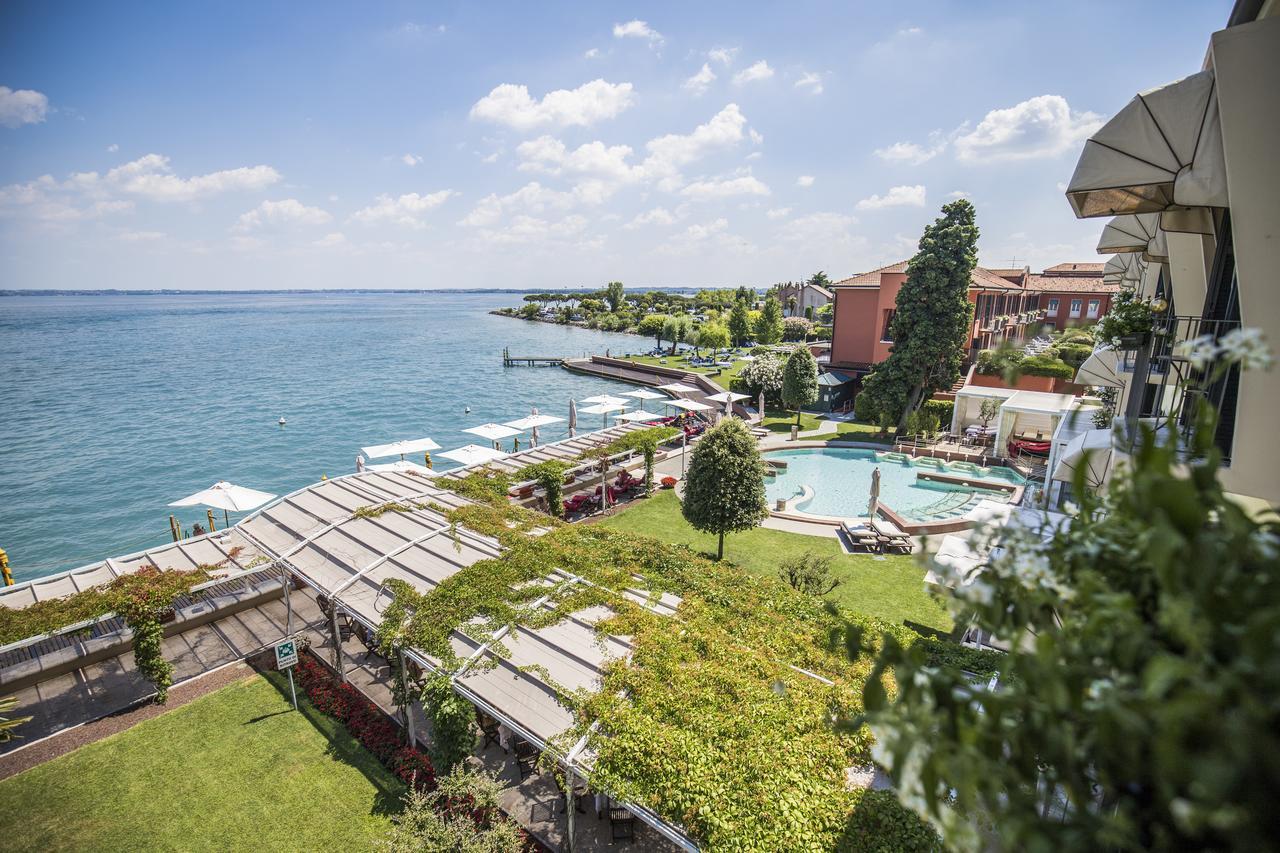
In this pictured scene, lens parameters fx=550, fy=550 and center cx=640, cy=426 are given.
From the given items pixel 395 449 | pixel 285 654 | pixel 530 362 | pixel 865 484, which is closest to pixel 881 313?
pixel 865 484

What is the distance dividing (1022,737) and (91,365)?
9347 centimetres

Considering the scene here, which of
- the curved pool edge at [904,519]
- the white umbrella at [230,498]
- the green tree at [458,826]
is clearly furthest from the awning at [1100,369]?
the white umbrella at [230,498]

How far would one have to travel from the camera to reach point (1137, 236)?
31.2 feet

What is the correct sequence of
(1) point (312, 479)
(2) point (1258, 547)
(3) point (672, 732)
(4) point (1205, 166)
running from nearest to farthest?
(2) point (1258, 547) < (4) point (1205, 166) < (3) point (672, 732) < (1) point (312, 479)

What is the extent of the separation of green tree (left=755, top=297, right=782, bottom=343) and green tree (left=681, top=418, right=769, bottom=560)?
171 feet

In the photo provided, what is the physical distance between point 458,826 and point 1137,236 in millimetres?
13971

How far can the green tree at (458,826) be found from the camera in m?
6.72

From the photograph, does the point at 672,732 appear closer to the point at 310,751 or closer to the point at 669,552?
the point at 669,552

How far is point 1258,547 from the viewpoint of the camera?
5.83 feet

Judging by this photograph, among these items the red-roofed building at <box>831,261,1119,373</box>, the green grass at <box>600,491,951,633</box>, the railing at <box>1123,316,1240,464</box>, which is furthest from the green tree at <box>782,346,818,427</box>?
the railing at <box>1123,316,1240,464</box>

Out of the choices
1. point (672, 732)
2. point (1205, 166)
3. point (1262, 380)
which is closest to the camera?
point (1262, 380)

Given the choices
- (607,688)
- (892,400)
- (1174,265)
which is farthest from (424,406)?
(1174,265)

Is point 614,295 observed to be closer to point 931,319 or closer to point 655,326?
point 655,326

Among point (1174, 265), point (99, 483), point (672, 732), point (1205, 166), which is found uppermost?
point (1205, 166)
